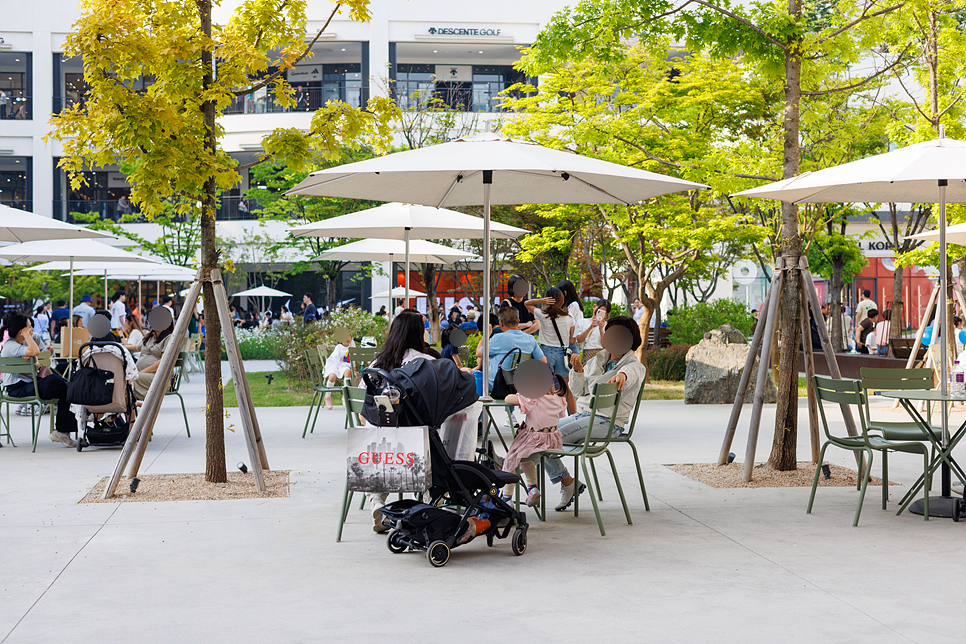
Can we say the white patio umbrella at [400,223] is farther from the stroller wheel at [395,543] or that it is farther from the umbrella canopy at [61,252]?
the umbrella canopy at [61,252]

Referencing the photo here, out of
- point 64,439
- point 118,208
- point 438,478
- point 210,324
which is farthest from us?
point 118,208

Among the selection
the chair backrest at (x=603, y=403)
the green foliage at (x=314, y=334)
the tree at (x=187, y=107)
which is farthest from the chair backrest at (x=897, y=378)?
the green foliage at (x=314, y=334)

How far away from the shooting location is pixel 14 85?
1539 inches

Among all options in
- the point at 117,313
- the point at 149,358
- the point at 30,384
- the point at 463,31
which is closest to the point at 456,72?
the point at 463,31

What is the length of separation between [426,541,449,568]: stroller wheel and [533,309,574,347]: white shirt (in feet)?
18.3

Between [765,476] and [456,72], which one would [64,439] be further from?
[456,72]

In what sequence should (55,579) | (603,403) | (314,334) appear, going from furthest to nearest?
(314,334) < (603,403) < (55,579)

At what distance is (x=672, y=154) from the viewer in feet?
49.0

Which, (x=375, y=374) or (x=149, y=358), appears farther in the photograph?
(x=149, y=358)

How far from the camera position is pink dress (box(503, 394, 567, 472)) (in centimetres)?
609

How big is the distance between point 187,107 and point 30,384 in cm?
488

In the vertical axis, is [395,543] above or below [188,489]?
above

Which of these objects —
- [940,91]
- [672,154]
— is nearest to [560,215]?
[672,154]

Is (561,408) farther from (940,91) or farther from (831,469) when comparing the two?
(940,91)
